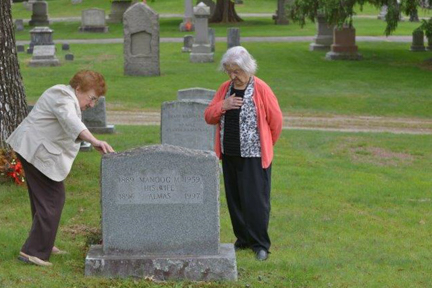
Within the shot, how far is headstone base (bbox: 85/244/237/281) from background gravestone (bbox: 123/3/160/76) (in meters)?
20.5

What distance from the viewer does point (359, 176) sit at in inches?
540

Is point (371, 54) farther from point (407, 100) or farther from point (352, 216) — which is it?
point (352, 216)

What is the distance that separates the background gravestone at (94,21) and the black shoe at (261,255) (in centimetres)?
3993

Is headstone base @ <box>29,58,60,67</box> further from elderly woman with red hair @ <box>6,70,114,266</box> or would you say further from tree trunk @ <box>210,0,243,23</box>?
elderly woman with red hair @ <box>6,70,114,266</box>

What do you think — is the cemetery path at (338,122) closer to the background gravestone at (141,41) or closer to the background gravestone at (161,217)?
the background gravestone at (141,41)

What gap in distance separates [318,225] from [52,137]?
3683mm

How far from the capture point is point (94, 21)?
47.3 m

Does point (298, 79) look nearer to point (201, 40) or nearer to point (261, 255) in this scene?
point (201, 40)

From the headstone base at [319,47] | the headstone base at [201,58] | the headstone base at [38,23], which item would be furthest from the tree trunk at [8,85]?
the headstone base at [38,23]

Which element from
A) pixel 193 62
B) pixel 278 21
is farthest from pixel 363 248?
pixel 278 21

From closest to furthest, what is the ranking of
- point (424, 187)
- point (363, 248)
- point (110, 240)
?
1. point (110, 240)
2. point (363, 248)
3. point (424, 187)

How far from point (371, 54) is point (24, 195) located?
89.0ft

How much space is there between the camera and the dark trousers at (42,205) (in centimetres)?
760

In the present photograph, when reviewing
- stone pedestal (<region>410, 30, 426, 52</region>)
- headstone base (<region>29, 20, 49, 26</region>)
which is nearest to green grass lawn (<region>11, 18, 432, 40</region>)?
headstone base (<region>29, 20, 49, 26</region>)
